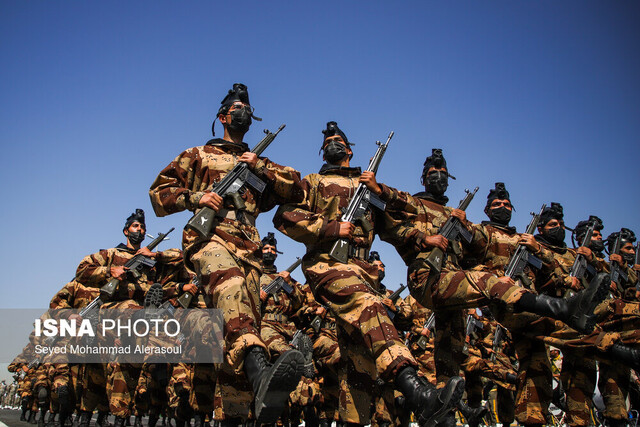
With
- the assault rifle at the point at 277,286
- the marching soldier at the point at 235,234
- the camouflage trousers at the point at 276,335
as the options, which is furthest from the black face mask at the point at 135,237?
the marching soldier at the point at 235,234

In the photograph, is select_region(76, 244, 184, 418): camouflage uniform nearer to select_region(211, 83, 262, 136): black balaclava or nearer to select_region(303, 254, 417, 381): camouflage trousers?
select_region(211, 83, 262, 136): black balaclava

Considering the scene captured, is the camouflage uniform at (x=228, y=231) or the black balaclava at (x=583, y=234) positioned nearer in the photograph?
the camouflage uniform at (x=228, y=231)

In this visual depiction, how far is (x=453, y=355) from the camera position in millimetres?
6820

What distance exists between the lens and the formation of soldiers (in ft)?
15.5

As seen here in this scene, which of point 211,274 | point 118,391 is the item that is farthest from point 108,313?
point 211,274

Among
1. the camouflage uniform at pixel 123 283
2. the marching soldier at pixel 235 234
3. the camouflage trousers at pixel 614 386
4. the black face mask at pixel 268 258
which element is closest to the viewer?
the marching soldier at pixel 235 234

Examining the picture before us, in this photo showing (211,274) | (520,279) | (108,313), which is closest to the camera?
(211,274)

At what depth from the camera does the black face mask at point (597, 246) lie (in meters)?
9.77

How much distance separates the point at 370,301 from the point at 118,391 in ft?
21.3

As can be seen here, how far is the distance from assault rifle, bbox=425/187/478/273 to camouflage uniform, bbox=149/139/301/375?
64.8 inches

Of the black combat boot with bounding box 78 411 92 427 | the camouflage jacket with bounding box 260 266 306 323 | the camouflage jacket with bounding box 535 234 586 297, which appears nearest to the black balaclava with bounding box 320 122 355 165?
the camouflage jacket with bounding box 535 234 586 297

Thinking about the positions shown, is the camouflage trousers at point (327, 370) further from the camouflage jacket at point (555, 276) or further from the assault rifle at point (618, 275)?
the assault rifle at point (618, 275)

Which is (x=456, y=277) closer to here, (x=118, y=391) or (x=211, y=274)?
(x=211, y=274)

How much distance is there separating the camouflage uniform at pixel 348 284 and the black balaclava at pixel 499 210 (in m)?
2.78
